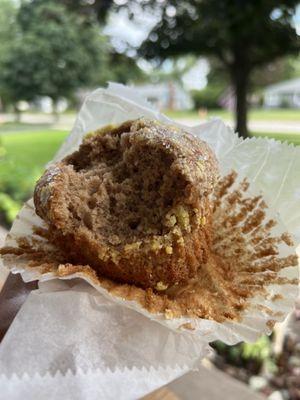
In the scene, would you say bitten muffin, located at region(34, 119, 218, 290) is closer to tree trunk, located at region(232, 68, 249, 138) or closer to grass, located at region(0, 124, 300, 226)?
grass, located at region(0, 124, 300, 226)

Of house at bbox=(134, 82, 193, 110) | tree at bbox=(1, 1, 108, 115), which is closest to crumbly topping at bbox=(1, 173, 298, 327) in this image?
tree at bbox=(1, 1, 108, 115)

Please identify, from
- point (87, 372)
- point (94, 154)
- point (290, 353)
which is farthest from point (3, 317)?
point (290, 353)

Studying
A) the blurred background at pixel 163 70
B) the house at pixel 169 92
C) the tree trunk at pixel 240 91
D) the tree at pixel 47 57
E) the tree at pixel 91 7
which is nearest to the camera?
the blurred background at pixel 163 70

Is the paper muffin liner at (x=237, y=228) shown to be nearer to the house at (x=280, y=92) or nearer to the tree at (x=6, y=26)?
the house at (x=280, y=92)

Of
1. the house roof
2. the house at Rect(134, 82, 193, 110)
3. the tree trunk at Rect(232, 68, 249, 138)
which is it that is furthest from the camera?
the house at Rect(134, 82, 193, 110)

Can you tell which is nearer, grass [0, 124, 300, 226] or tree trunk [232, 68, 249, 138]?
grass [0, 124, 300, 226]

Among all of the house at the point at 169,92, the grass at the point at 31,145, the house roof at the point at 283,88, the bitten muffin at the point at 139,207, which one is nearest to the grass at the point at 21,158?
the grass at the point at 31,145

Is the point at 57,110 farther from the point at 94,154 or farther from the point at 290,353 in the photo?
the point at 94,154
